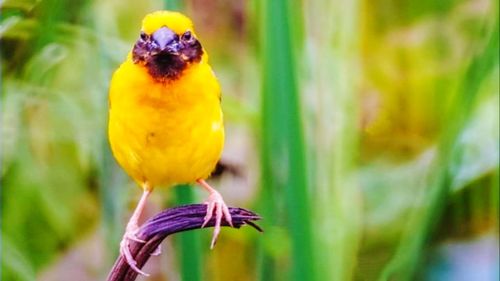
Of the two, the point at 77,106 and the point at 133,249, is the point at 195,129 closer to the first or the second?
the point at 133,249

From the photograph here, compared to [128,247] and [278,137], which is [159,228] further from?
[278,137]

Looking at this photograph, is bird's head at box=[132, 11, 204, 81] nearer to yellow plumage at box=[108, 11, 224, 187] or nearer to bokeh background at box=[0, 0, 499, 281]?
yellow plumage at box=[108, 11, 224, 187]

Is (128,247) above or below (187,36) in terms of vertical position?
below

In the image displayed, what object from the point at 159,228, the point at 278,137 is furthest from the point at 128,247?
the point at 278,137

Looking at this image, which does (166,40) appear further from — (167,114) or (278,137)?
(278,137)

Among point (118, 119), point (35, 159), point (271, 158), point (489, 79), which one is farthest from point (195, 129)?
point (489, 79)

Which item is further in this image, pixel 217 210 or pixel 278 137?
pixel 278 137
